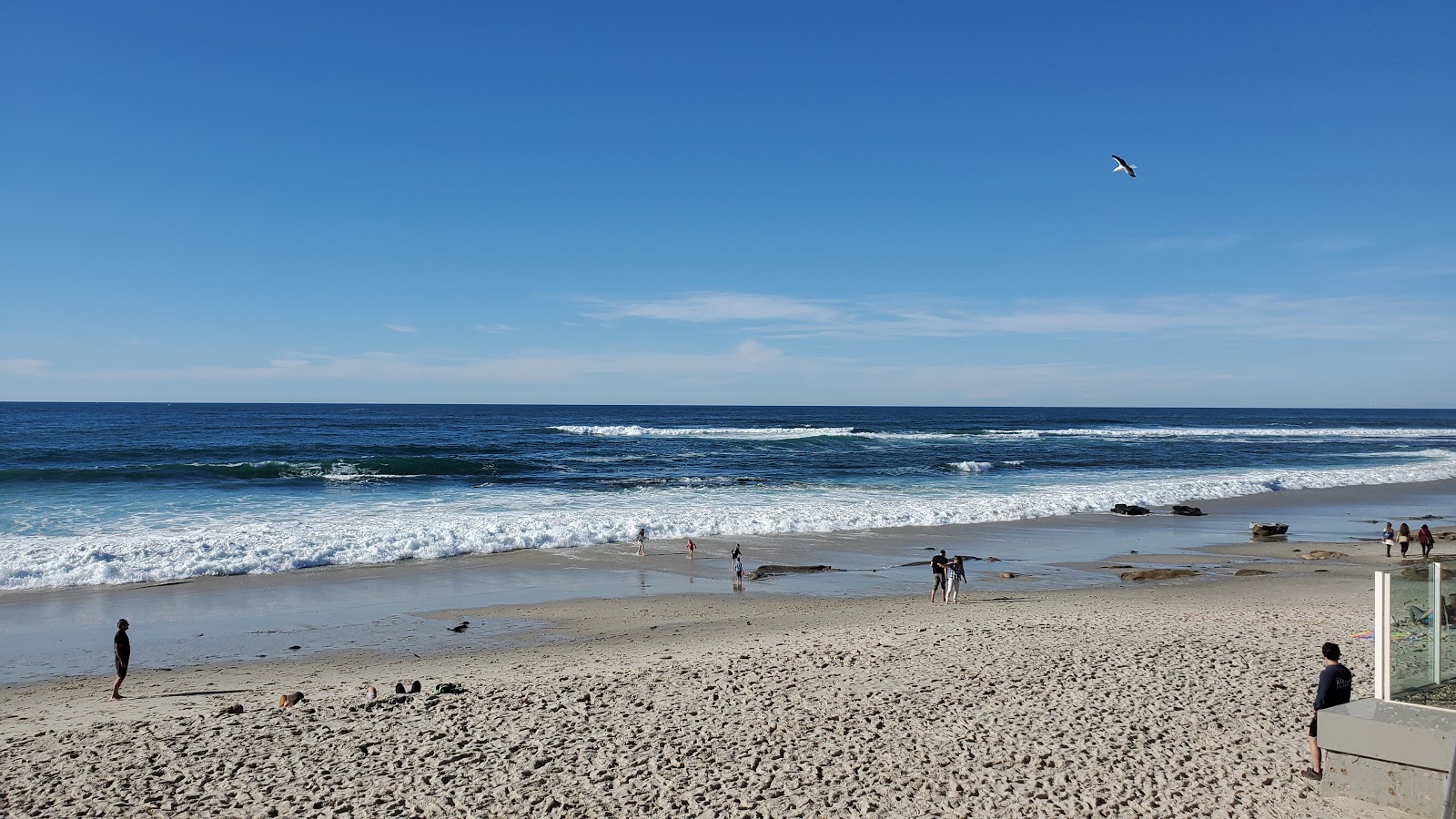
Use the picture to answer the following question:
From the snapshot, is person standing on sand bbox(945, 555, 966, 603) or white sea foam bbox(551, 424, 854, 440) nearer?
person standing on sand bbox(945, 555, 966, 603)

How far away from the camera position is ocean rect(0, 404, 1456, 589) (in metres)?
21.1

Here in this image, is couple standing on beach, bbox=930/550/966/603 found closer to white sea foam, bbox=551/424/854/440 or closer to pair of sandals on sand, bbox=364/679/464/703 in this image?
pair of sandals on sand, bbox=364/679/464/703

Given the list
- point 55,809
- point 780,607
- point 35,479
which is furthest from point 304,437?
point 55,809

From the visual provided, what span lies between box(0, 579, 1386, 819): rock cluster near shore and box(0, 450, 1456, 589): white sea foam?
8.63 meters

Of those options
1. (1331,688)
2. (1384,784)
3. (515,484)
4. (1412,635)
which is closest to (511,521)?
(515,484)

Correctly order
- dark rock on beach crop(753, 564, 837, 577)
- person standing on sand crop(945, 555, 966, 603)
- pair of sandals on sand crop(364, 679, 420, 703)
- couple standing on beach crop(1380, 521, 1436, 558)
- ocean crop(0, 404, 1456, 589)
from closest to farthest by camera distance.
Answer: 1. pair of sandals on sand crop(364, 679, 420, 703)
2. person standing on sand crop(945, 555, 966, 603)
3. dark rock on beach crop(753, 564, 837, 577)
4. couple standing on beach crop(1380, 521, 1436, 558)
5. ocean crop(0, 404, 1456, 589)

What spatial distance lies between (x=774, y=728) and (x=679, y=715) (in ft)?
3.44

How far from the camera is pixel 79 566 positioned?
709 inches

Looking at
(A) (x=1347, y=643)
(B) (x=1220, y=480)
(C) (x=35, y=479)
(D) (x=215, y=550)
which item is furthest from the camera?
(B) (x=1220, y=480)

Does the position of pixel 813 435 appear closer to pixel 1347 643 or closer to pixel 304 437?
pixel 304 437

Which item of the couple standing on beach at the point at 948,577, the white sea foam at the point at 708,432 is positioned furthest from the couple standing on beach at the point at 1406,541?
the white sea foam at the point at 708,432

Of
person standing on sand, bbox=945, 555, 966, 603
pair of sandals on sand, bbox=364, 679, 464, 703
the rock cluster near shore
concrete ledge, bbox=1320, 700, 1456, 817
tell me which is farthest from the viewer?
person standing on sand, bbox=945, 555, 966, 603

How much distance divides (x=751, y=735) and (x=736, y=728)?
248mm

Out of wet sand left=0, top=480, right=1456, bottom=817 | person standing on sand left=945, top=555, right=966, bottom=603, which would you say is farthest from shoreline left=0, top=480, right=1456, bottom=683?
person standing on sand left=945, top=555, right=966, bottom=603
